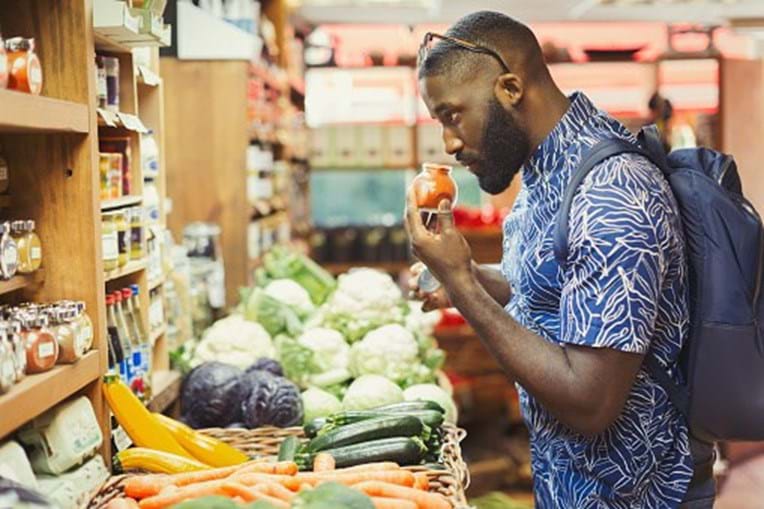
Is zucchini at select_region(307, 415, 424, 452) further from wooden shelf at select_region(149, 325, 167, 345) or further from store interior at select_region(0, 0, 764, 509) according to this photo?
wooden shelf at select_region(149, 325, 167, 345)

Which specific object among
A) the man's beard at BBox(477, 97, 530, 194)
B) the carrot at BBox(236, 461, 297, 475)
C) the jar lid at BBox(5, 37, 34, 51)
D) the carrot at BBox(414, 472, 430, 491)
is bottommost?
the carrot at BBox(414, 472, 430, 491)

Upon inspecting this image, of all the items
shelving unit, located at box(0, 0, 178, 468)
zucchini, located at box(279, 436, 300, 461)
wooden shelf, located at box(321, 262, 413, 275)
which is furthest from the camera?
wooden shelf, located at box(321, 262, 413, 275)

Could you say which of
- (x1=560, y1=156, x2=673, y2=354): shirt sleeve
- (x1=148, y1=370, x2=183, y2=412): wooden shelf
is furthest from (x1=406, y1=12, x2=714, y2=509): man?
(x1=148, y1=370, x2=183, y2=412): wooden shelf

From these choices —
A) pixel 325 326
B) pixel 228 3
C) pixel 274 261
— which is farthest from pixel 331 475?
pixel 228 3

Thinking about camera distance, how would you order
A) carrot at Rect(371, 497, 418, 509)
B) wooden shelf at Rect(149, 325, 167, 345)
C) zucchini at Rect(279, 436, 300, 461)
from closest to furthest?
carrot at Rect(371, 497, 418, 509)
zucchini at Rect(279, 436, 300, 461)
wooden shelf at Rect(149, 325, 167, 345)

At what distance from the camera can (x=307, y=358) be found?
12.4 ft

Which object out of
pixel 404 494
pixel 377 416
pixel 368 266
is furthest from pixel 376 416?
pixel 368 266

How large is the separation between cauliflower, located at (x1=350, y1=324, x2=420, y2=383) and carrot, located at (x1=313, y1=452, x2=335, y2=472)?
135 centimetres

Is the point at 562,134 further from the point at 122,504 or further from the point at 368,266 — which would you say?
the point at 368,266

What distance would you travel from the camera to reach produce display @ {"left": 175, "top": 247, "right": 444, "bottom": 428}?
3240mm

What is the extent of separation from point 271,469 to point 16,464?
50 cm

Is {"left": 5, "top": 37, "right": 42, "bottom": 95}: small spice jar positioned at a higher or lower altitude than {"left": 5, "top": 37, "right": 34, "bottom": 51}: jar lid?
lower

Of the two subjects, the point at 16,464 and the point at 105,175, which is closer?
the point at 16,464

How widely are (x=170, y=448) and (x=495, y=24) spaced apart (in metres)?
1.23
